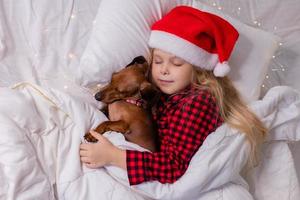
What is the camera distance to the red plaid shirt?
1.34 metres

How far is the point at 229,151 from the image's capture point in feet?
4.48

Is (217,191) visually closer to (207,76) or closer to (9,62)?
(207,76)

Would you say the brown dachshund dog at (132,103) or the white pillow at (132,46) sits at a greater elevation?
the white pillow at (132,46)

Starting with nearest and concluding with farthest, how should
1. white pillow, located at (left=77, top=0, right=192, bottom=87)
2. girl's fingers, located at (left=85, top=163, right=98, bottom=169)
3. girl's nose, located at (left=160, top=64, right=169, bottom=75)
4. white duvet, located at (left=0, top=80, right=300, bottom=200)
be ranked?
white duvet, located at (left=0, top=80, right=300, bottom=200) → girl's fingers, located at (left=85, top=163, right=98, bottom=169) → girl's nose, located at (left=160, top=64, right=169, bottom=75) → white pillow, located at (left=77, top=0, right=192, bottom=87)

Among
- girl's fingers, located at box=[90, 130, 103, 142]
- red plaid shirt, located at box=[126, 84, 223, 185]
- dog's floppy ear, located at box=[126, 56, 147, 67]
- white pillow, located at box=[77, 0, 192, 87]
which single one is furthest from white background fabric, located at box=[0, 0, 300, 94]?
red plaid shirt, located at box=[126, 84, 223, 185]

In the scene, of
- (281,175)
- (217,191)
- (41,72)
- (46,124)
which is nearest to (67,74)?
(41,72)

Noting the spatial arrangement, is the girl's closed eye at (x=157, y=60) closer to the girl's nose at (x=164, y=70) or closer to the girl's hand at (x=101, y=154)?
the girl's nose at (x=164, y=70)

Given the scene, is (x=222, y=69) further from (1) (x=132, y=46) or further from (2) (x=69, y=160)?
(2) (x=69, y=160)

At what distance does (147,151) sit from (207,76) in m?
0.32

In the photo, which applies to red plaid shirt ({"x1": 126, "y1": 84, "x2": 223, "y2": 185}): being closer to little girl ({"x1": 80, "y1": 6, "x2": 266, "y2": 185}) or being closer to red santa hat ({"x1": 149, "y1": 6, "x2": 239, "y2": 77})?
little girl ({"x1": 80, "y1": 6, "x2": 266, "y2": 185})

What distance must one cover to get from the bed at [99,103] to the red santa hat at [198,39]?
0.18 m

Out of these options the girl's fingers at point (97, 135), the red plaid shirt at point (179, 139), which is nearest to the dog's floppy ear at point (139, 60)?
the red plaid shirt at point (179, 139)

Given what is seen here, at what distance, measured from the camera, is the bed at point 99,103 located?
1284 mm

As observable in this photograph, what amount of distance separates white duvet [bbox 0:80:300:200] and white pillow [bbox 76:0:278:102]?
0.13 metres
